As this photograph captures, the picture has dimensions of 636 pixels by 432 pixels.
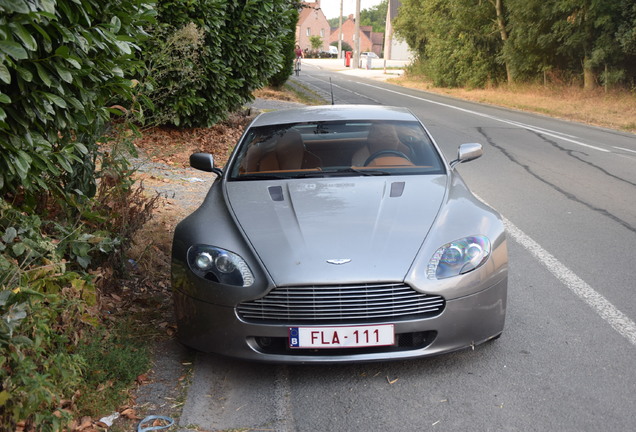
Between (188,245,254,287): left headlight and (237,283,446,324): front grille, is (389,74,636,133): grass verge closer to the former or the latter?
(237,283,446,324): front grille

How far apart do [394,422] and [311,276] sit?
849mm

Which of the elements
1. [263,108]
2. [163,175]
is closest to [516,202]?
[163,175]

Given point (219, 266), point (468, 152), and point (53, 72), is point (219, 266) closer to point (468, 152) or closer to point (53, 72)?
point (53, 72)

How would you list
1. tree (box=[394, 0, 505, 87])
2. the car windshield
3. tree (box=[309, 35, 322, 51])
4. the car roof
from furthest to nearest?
tree (box=[309, 35, 322, 51]), tree (box=[394, 0, 505, 87]), the car roof, the car windshield

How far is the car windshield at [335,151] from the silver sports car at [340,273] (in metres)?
0.41

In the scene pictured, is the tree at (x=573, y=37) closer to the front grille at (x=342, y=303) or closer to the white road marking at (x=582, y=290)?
the white road marking at (x=582, y=290)

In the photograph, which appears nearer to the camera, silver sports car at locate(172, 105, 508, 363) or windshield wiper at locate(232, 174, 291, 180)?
silver sports car at locate(172, 105, 508, 363)

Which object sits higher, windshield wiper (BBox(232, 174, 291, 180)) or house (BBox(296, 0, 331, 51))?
windshield wiper (BBox(232, 174, 291, 180))

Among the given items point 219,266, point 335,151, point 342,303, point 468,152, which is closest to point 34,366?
point 219,266

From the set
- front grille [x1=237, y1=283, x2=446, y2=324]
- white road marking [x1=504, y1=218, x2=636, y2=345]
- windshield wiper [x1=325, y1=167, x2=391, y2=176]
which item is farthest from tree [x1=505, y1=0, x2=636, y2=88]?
front grille [x1=237, y1=283, x2=446, y2=324]

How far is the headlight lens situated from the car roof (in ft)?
6.54

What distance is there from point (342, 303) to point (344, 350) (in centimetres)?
25

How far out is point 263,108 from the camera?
19375 millimetres

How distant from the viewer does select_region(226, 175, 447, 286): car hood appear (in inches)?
157
